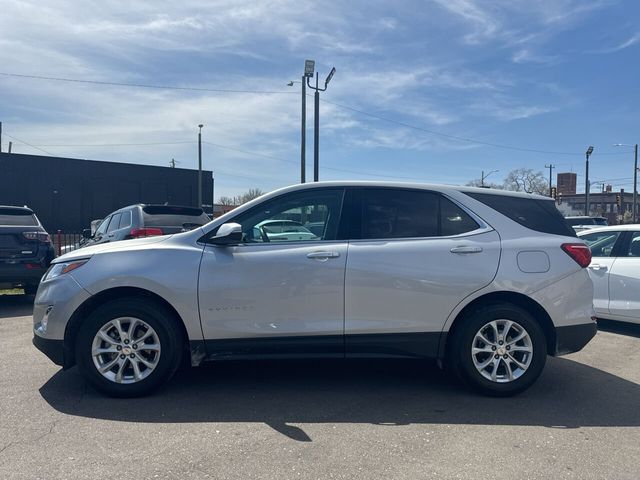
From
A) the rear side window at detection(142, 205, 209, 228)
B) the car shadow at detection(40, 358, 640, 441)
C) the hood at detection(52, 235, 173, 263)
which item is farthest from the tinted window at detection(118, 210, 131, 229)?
the hood at detection(52, 235, 173, 263)

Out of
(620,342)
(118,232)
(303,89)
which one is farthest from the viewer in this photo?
(303,89)

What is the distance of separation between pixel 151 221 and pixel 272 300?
520 centimetres

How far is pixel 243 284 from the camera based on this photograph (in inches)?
171

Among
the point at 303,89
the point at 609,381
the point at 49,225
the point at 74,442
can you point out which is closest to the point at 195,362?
the point at 74,442

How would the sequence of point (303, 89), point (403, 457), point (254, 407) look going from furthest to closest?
point (303, 89) → point (254, 407) → point (403, 457)

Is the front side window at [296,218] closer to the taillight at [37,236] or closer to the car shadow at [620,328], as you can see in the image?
the car shadow at [620,328]

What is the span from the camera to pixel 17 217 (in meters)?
8.81

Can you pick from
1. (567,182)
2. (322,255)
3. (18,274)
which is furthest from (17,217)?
(567,182)

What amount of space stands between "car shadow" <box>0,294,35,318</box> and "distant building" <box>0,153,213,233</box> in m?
25.8

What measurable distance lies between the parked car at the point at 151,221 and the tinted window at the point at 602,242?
233 inches

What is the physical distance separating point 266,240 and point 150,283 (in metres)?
1.02

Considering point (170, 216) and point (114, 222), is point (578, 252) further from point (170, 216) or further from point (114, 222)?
point (114, 222)

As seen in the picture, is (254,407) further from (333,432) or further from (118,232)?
(118,232)

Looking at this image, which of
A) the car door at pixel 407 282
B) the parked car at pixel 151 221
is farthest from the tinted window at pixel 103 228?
the car door at pixel 407 282
